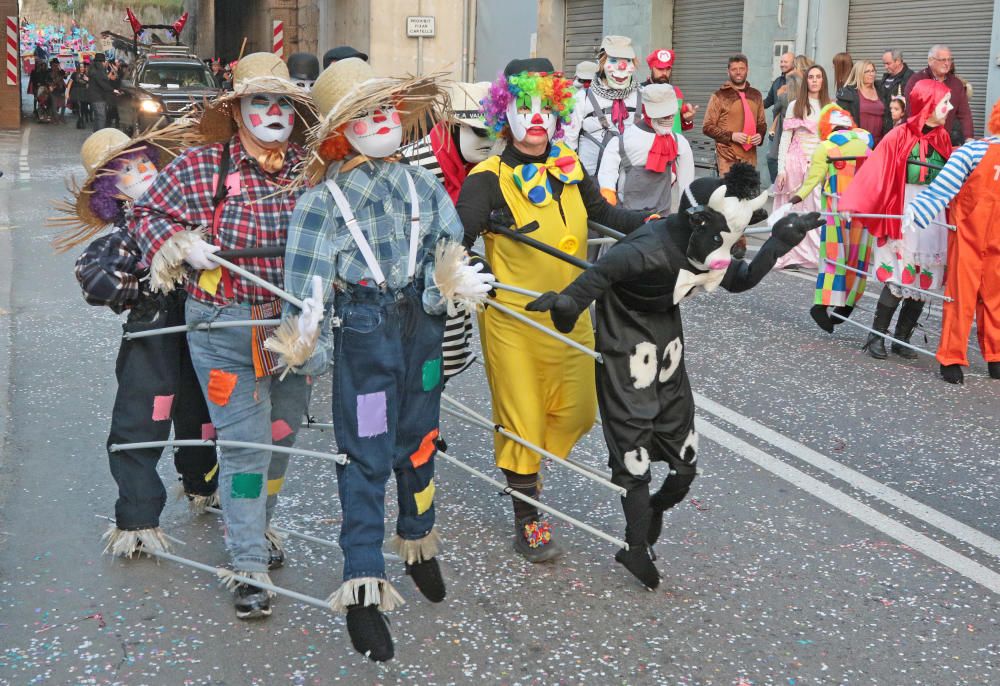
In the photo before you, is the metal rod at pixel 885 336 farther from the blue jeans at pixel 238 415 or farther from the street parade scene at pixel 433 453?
the blue jeans at pixel 238 415

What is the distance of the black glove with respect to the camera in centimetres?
422

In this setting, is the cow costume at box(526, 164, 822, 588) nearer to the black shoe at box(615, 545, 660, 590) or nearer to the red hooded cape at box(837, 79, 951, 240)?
the black shoe at box(615, 545, 660, 590)

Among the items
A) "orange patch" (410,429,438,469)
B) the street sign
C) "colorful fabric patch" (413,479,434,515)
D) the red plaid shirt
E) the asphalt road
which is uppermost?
the street sign

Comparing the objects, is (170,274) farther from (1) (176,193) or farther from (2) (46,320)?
(2) (46,320)

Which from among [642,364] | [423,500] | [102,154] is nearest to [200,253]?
[102,154]

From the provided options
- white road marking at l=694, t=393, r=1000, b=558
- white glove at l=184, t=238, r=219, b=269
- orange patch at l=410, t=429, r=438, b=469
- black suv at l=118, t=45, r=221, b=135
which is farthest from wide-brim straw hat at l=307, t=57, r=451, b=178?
black suv at l=118, t=45, r=221, b=135

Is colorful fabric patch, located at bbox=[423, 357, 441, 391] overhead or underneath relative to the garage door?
underneath

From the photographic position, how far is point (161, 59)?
26531mm

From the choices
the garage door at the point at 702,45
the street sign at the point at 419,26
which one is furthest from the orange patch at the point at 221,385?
the street sign at the point at 419,26

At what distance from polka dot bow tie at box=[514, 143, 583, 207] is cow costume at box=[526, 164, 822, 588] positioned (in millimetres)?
496

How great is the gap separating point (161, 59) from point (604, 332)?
79.1 ft

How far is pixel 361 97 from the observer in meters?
3.87

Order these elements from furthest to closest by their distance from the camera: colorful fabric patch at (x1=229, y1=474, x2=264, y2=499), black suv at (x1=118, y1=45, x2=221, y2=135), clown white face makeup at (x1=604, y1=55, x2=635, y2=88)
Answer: black suv at (x1=118, y1=45, x2=221, y2=135) → clown white face makeup at (x1=604, y1=55, x2=635, y2=88) → colorful fabric patch at (x1=229, y1=474, x2=264, y2=499)

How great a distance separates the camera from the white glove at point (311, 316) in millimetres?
3697
